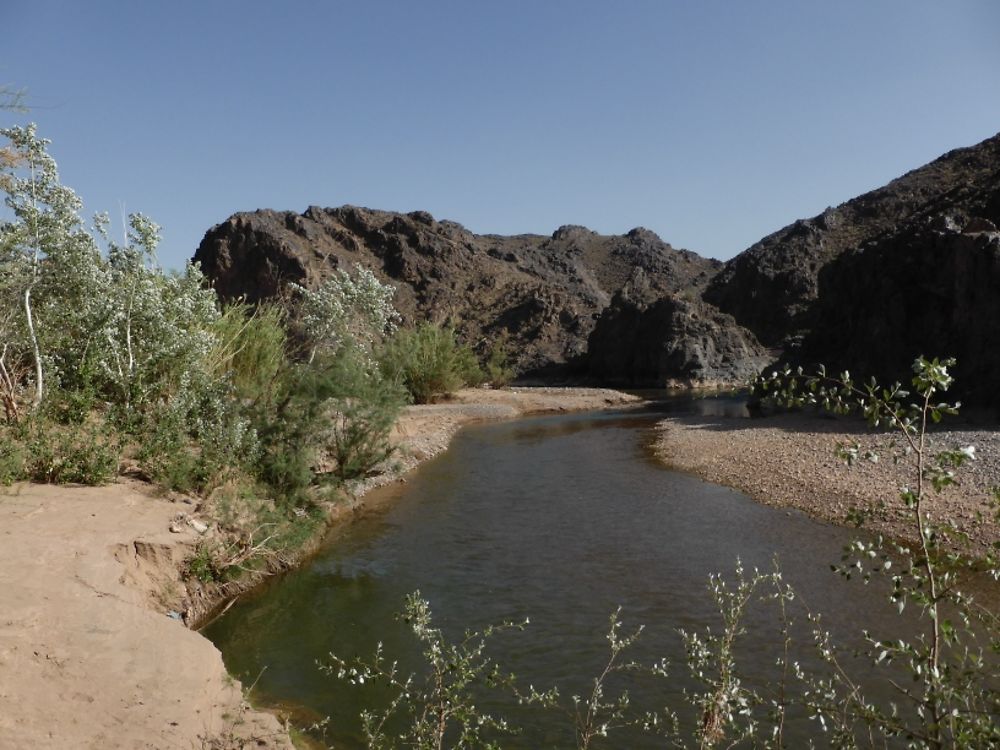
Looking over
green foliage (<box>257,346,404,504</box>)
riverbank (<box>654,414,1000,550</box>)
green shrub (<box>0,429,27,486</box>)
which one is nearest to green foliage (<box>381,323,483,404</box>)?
riverbank (<box>654,414,1000,550</box>)

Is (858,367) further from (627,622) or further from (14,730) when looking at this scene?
(14,730)

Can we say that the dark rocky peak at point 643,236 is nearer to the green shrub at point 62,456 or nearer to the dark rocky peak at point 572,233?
the dark rocky peak at point 572,233

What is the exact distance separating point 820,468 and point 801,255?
7489 centimetres

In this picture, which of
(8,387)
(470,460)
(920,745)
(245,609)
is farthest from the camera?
(470,460)

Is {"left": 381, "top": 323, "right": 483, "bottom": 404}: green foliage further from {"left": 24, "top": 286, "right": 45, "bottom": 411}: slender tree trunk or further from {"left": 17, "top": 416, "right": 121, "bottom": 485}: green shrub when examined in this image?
{"left": 17, "top": 416, "right": 121, "bottom": 485}: green shrub

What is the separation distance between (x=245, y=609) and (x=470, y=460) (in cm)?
1136

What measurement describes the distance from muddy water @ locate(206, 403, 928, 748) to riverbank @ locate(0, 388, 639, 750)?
69 centimetres

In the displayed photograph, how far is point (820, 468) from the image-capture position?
48.7 ft

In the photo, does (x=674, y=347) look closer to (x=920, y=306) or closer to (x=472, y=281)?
(x=920, y=306)

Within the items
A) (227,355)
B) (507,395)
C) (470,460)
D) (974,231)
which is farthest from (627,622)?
(507,395)

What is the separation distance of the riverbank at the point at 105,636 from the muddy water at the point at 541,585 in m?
0.69

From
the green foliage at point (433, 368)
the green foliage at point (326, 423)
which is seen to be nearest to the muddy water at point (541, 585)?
the green foliage at point (326, 423)

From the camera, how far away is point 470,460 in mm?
19562

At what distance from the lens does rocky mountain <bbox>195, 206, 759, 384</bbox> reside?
60.5 meters
